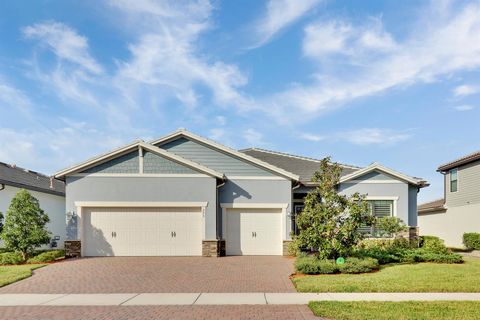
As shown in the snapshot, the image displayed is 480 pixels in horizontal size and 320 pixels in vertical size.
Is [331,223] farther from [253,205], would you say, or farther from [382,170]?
[382,170]

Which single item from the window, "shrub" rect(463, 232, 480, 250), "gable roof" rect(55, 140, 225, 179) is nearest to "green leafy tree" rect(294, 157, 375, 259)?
"gable roof" rect(55, 140, 225, 179)

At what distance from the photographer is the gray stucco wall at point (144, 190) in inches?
701

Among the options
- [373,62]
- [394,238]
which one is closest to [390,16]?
[373,62]

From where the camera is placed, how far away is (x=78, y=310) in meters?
8.42

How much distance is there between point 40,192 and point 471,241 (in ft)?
86.6

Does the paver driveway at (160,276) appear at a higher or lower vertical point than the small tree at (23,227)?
lower

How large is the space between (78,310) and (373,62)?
14.0m

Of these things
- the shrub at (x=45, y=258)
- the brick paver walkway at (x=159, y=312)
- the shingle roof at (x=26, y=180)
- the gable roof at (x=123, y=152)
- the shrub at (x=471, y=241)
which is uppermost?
the gable roof at (x=123, y=152)

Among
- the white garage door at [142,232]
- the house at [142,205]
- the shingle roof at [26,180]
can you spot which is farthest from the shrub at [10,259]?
the shingle roof at [26,180]

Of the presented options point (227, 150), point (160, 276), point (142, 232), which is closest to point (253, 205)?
point (227, 150)

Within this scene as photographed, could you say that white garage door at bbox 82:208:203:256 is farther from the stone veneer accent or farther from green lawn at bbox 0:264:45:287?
green lawn at bbox 0:264:45:287

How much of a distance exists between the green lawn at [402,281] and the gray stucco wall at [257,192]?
6.74m

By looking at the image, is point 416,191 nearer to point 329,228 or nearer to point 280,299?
point 329,228

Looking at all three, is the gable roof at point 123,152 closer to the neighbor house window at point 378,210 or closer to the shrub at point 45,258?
the shrub at point 45,258
